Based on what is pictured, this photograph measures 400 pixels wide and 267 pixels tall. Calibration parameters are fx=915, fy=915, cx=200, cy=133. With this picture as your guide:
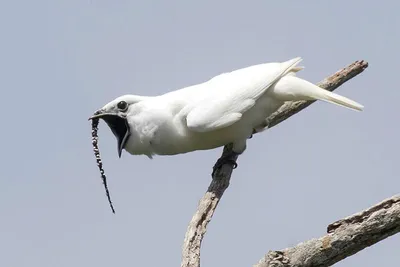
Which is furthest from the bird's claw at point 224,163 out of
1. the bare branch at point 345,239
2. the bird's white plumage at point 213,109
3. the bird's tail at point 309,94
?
the bare branch at point 345,239

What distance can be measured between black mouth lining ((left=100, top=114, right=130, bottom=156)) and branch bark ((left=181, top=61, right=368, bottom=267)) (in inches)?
29.7

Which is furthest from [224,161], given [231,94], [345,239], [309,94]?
[345,239]

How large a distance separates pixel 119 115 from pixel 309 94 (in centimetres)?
147

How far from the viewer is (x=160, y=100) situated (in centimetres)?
711

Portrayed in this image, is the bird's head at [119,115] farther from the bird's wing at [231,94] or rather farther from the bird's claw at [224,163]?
the bird's claw at [224,163]

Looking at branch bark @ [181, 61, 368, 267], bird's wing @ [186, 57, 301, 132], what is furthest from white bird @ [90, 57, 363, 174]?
branch bark @ [181, 61, 368, 267]

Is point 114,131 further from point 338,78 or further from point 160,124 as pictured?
point 338,78

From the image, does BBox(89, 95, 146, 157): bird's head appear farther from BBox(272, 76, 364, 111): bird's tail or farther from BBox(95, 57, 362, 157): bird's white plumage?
BBox(272, 76, 364, 111): bird's tail

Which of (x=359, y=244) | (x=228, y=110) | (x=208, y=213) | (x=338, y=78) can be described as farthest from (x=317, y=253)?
(x=338, y=78)

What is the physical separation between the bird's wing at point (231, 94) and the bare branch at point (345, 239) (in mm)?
2065

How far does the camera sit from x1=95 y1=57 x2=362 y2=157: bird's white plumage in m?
6.91

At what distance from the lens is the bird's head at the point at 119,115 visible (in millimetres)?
6984

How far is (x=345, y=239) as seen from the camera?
4.79m

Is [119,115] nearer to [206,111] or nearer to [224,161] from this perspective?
[206,111]
